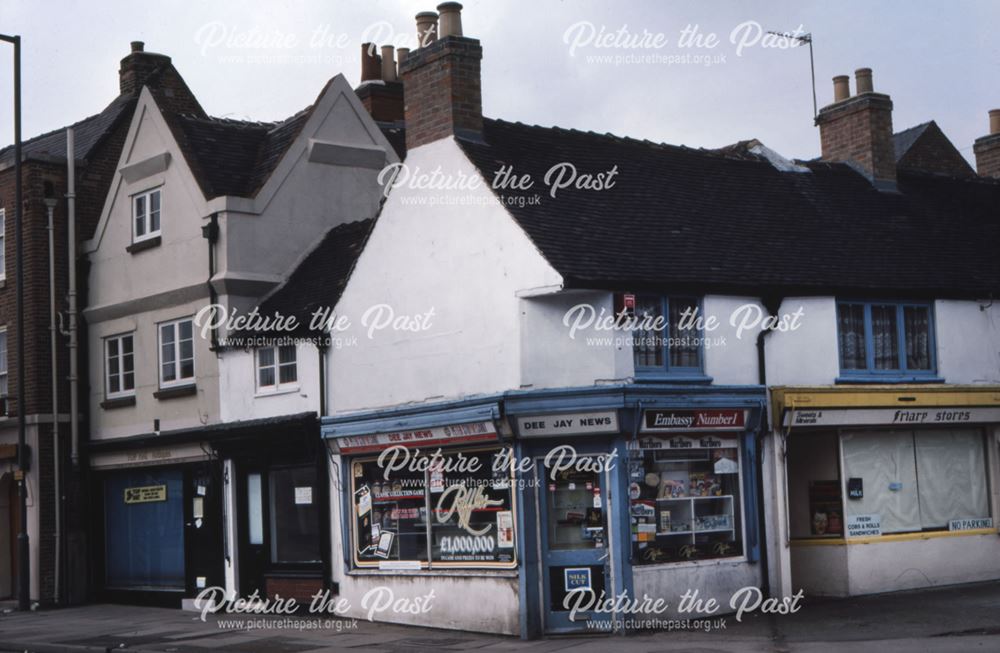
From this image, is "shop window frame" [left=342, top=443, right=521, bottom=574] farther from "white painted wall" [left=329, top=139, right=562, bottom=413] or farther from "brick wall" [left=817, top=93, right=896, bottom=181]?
"brick wall" [left=817, top=93, right=896, bottom=181]

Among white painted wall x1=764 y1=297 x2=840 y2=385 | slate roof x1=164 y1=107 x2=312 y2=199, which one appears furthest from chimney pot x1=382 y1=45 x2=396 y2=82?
white painted wall x1=764 y1=297 x2=840 y2=385

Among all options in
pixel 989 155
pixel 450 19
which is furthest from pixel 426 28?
pixel 989 155

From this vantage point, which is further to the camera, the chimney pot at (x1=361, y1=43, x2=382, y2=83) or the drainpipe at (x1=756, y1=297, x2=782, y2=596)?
the chimney pot at (x1=361, y1=43, x2=382, y2=83)

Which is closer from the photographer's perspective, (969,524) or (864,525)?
(864,525)

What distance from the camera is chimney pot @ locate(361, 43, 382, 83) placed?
2634cm

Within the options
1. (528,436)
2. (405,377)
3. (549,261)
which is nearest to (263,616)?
(405,377)

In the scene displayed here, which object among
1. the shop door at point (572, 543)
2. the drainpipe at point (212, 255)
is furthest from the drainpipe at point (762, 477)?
the drainpipe at point (212, 255)

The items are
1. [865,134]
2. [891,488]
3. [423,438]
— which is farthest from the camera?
[865,134]

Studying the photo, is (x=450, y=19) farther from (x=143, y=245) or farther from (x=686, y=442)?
(x=143, y=245)

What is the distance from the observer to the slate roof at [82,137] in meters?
25.8

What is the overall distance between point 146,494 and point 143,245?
186 inches

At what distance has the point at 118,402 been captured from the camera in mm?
24312

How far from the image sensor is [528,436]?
16.5 m

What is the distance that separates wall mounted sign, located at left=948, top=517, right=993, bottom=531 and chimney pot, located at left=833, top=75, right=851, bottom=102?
26.8ft
